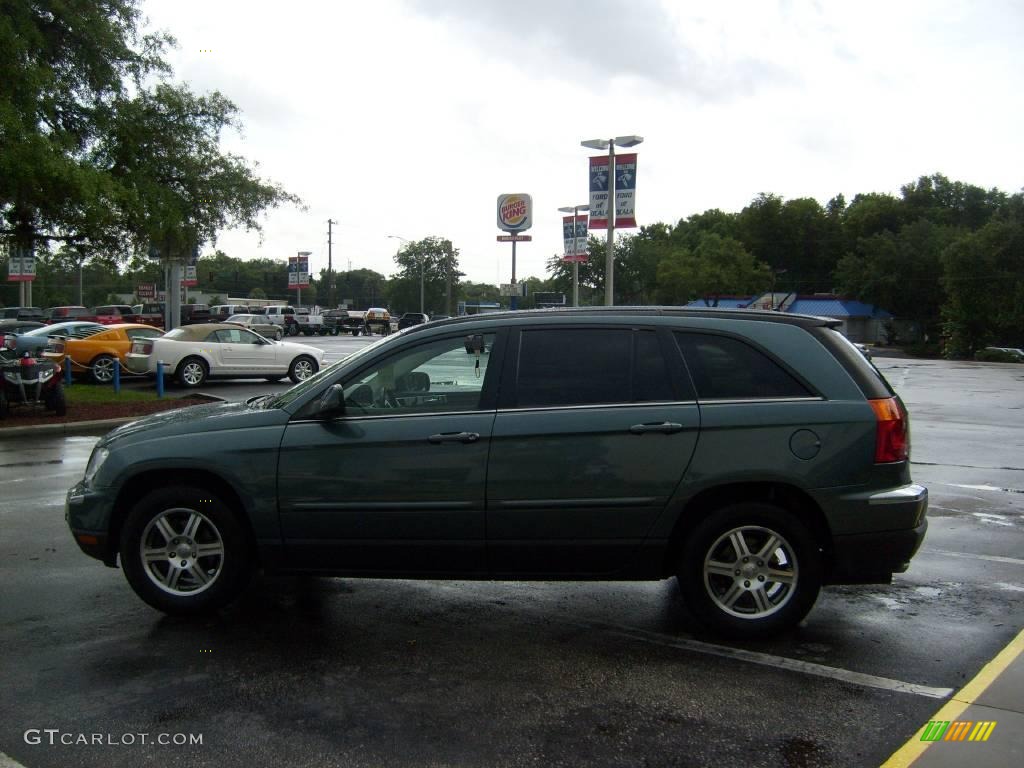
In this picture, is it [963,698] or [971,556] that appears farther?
[971,556]

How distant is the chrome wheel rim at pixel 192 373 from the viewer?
70.5 feet

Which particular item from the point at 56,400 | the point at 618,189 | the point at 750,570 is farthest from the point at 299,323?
the point at 750,570

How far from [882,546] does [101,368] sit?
2076 cm

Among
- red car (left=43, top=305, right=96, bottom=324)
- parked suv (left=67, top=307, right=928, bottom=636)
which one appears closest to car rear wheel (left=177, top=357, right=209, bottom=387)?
parked suv (left=67, top=307, right=928, bottom=636)

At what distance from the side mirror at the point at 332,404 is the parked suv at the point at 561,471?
0.04 ft

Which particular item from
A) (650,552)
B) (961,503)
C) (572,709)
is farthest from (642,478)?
(961,503)

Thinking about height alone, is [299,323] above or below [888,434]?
above

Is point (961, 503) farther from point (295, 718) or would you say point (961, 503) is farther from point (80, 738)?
point (80, 738)

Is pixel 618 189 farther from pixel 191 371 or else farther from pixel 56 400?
pixel 56 400

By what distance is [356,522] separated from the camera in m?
5.03

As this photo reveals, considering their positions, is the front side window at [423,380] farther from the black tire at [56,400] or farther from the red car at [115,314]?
Result: the red car at [115,314]

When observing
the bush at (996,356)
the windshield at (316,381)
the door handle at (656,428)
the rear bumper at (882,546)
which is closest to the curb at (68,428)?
the windshield at (316,381)

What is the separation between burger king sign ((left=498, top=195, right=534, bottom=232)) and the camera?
3509 centimetres

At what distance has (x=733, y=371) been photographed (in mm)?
5082
